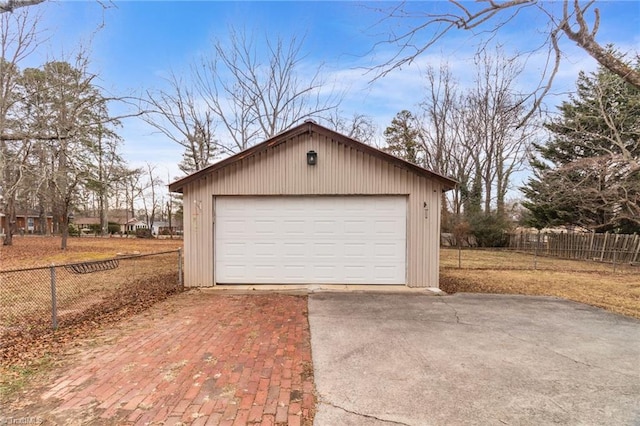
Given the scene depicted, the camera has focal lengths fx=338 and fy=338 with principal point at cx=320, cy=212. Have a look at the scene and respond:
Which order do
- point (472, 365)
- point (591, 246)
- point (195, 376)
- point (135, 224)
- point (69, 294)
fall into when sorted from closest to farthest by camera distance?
point (195, 376), point (472, 365), point (69, 294), point (591, 246), point (135, 224)

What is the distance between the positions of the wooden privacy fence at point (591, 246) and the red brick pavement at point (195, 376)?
16.2 metres

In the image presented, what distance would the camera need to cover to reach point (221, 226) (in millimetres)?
8180

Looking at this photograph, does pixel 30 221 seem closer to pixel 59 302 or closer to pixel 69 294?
pixel 69 294

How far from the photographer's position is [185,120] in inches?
816

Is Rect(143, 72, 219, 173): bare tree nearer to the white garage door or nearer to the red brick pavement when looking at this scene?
the white garage door

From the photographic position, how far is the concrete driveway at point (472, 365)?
283cm

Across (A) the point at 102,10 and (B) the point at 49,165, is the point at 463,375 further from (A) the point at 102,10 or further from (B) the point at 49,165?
(B) the point at 49,165

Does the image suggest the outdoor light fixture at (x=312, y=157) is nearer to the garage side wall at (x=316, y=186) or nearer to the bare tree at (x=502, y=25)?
the garage side wall at (x=316, y=186)

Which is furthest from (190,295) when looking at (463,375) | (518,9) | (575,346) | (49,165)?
(518,9)

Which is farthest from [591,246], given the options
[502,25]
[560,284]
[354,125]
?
[502,25]

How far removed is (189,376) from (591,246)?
21115 mm

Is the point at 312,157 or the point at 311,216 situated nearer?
the point at 312,157

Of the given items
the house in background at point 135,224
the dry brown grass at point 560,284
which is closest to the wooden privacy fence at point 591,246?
the dry brown grass at point 560,284

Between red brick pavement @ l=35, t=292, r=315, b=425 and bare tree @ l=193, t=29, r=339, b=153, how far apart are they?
55.5ft
